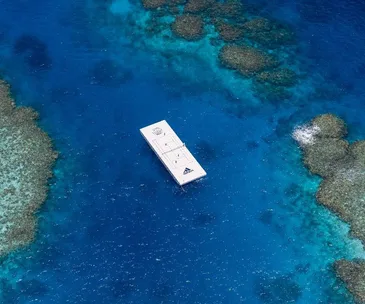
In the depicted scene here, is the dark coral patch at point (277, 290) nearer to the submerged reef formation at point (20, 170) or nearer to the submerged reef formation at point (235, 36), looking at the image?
the submerged reef formation at point (20, 170)

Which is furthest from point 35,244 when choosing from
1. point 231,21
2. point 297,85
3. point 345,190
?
point 231,21

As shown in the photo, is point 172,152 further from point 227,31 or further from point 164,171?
point 227,31

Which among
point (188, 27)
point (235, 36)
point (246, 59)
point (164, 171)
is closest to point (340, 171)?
point (164, 171)

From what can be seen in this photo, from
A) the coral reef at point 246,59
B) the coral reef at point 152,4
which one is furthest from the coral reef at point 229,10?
the coral reef at point 152,4

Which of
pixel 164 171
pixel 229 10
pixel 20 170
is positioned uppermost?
pixel 229 10

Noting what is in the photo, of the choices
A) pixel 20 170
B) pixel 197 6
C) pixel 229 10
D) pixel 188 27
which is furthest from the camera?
pixel 197 6

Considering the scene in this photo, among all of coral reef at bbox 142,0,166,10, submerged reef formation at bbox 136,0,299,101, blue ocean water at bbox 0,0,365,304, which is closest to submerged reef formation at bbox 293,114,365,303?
blue ocean water at bbox 0,0,365,304
